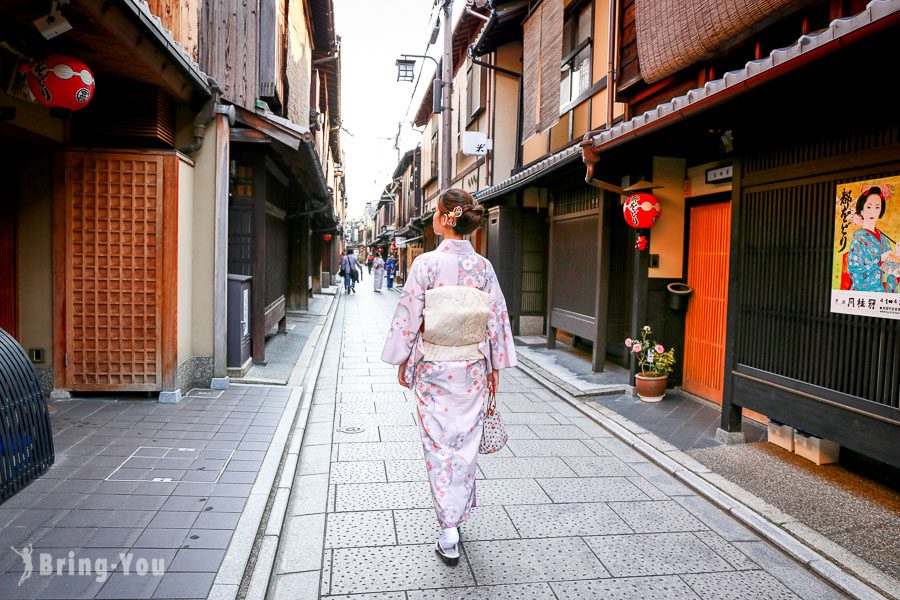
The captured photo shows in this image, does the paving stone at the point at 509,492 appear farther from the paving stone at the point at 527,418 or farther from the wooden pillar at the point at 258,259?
the wooden pillar at the point at 258,259

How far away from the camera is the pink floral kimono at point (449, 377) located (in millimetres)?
3977

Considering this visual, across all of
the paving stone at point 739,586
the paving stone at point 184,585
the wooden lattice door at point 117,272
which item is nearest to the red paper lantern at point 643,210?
the paving stone at point 739,586

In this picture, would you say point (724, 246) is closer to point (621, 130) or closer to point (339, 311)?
point (621, 130)

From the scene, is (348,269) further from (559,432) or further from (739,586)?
(739,586)

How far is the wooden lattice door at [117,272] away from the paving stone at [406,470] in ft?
11.8

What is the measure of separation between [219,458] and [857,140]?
631cm

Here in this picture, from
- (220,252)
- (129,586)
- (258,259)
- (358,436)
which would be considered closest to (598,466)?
(358,436)

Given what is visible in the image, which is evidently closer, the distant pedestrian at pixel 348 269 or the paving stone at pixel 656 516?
the paving stone at pixel 656 516

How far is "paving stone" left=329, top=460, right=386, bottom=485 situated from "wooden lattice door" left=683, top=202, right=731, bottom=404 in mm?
4633

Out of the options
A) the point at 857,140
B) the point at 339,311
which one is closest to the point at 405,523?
the point at 857,140

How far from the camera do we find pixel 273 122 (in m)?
8.91

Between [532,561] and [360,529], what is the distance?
129 cm

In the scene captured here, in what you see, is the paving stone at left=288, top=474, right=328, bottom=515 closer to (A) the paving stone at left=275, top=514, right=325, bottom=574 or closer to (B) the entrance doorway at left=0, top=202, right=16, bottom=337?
(A) the paving stone at left=275, top=514, right=325, bottom=574

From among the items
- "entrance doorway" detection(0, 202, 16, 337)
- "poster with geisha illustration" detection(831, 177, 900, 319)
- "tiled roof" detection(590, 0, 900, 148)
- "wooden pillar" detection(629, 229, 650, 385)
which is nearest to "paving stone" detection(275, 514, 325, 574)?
"poster with geisha illustration" detection(831, 177, 900, 319)
